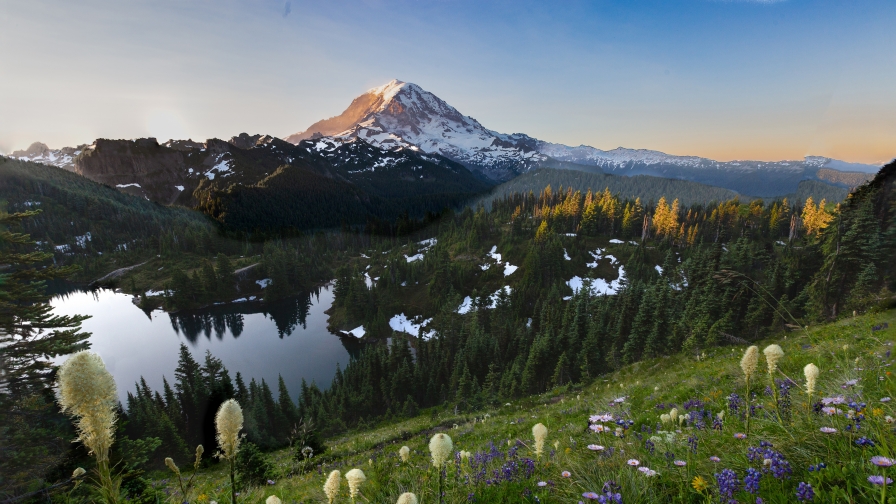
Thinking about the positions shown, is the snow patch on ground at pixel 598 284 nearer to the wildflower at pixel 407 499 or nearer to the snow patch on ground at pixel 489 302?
the snow patch on ground at pixel 489 302

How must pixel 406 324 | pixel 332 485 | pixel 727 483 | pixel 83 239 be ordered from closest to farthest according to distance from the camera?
pixel 727 483 → pixel 332 485 → pixel 406 324 → pixel 83 239

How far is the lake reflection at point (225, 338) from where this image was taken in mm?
71312

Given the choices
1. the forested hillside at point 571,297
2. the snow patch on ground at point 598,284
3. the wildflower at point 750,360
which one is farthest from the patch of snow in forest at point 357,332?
the wildflower at point 750,360

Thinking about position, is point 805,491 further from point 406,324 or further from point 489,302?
point 406,324

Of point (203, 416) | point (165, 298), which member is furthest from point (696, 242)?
point (165, 298)

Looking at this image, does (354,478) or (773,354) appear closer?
(354,478)

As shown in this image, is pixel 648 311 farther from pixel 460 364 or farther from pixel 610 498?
pixel 610 498

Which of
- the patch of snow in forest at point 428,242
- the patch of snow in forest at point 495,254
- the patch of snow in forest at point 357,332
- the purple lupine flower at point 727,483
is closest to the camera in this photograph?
the purple lupine flower at point 727,483

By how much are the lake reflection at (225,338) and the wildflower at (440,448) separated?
7144cm

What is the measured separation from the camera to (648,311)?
141 ft

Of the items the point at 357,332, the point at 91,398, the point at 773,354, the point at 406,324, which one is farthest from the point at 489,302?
the point at 91,398

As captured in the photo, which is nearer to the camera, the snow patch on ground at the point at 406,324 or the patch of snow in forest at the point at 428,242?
the snow patch on ground at the point at 406,324

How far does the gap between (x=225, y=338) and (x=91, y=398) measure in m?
109

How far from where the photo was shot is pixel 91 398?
2.40 meters
